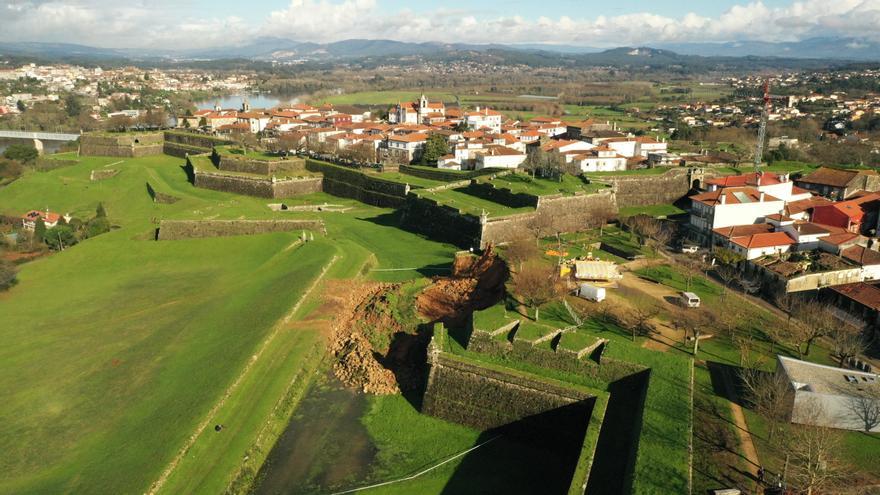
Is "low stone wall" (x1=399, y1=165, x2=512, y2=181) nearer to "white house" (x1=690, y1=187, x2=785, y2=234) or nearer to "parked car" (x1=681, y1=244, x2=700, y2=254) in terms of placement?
"white house" (x1=690, y1=187, x2=785, y2=234)

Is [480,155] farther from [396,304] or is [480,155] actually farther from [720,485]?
[720,485]

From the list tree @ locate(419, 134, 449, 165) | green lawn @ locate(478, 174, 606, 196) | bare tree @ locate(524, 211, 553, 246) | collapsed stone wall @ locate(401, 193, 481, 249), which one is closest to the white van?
bare tree @ locate(524, 211, 553, 246)

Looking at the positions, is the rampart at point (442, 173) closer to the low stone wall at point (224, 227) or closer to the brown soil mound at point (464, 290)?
the low stone wall at point (224, 227)

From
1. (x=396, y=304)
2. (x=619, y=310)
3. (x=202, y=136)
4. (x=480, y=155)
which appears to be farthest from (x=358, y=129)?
(x=619, y=310)

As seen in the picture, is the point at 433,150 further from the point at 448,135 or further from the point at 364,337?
the point at 364,337

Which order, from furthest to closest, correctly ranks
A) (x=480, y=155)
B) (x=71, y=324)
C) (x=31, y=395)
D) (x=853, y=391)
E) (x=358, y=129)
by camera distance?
1. (x=358, y=129)
2. (x=480, y=155)
3. (x=71, y=324)
4. (x=31, y=395)
5. (x=853, y=391)

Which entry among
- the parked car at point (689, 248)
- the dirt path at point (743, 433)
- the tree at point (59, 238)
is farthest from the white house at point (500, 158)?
the dirt path at point (743, 433)

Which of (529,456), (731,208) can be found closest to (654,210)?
(731,208)
